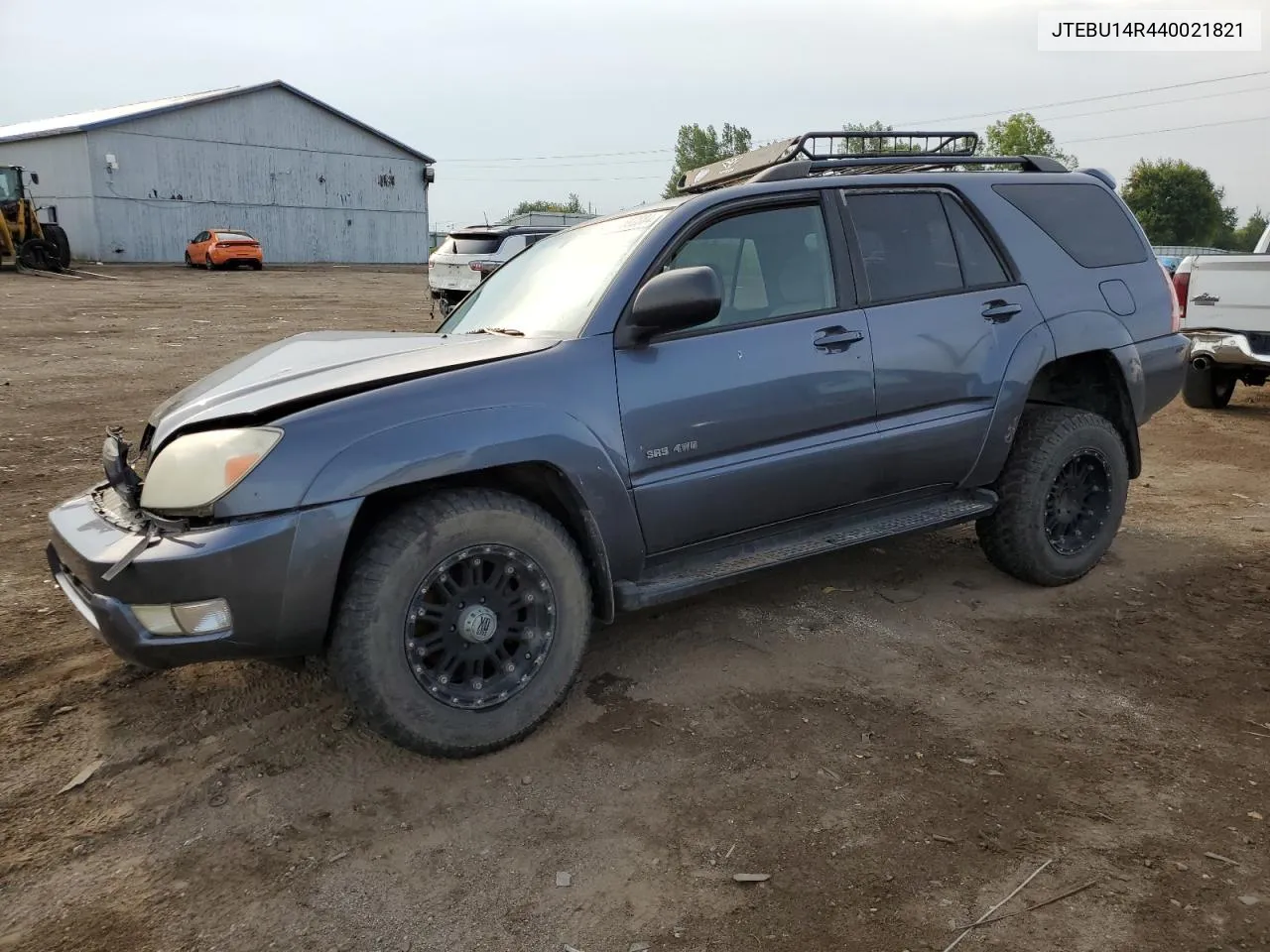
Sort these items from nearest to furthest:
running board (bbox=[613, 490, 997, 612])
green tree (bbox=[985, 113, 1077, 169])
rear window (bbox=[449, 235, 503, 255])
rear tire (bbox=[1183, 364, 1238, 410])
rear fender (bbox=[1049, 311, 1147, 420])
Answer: running board (bbox=[613, 490, 997, 612])
rear fender (bbox=[1049, 311, 1147, 420])
rear tire (bbox=[1183, 364, 1238, 410])
rear window (bbox=[449, 235, 503, 255])
green tree (bbox=[985, 113, 1077, 169])

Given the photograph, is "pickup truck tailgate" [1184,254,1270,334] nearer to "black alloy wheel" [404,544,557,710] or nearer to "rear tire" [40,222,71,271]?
"black alloy wheel" [404,544,557,710]

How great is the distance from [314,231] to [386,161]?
5.03 meters

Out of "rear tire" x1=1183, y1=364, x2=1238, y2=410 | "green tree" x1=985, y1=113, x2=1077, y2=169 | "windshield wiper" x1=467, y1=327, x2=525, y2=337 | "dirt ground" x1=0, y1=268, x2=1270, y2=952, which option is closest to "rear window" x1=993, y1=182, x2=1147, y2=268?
"dirt ground" x1=0, y1=268, x2=1270, y2=952

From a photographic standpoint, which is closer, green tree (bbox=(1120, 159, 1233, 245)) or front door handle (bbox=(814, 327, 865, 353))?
front door handle (bbox=(814, 327, 865, 353))

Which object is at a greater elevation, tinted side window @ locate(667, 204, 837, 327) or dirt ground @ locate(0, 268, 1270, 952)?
tinted side window @ locate(667, 204, 837, 327)

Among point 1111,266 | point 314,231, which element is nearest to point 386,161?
point 314,231

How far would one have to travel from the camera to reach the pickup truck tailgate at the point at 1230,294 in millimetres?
7910

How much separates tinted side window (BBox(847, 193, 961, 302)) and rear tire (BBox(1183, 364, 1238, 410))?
623cm

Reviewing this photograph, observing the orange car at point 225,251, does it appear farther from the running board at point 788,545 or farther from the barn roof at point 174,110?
the running board at point 788,545

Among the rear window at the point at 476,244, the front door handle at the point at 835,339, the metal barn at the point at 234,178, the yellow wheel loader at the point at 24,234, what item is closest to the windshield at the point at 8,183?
the yellow wheel loader at the point at 24,234

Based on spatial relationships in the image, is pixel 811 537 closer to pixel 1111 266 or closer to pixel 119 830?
pixel 1111 266

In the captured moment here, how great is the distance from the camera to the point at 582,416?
3.07 meters

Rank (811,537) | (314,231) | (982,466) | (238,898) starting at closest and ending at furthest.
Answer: (238,898), (811,537), (982,466), (314,231)

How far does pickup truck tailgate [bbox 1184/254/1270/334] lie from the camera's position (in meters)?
7.91
